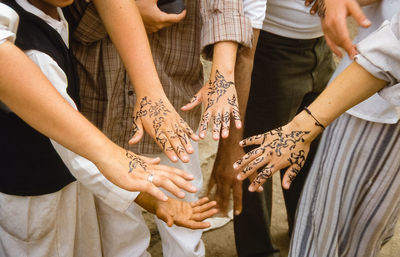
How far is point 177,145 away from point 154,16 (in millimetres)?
436

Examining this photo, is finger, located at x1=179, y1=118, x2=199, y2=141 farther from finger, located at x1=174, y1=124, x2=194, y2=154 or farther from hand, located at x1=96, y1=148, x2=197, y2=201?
hand, located at x1=96, y1=148, x2=197, y2=201

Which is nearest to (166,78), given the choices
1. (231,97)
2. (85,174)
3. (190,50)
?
(190,50)

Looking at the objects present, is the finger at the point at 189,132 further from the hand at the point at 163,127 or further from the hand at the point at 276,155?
the hand at the point at 276,155

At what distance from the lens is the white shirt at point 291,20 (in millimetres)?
1498

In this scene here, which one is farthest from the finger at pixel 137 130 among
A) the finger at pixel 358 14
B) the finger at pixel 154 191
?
the finger at pixel 358 14

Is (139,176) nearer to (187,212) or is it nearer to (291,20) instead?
(187,212)

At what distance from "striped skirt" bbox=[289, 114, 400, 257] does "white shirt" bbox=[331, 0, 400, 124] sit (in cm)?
3

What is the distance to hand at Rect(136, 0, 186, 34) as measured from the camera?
127 cm

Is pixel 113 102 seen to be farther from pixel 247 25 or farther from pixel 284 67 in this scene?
pixel 284 67

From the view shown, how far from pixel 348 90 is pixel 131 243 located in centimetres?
94

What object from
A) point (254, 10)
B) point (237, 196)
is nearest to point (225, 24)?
point (254, 10)

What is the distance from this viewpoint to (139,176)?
0.98 m

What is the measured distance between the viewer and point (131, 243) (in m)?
1.50

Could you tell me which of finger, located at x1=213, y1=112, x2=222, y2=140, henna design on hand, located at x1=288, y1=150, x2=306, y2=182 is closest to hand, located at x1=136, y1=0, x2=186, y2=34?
finger, located at x1=213, y1=112, x2=222, y2=140
